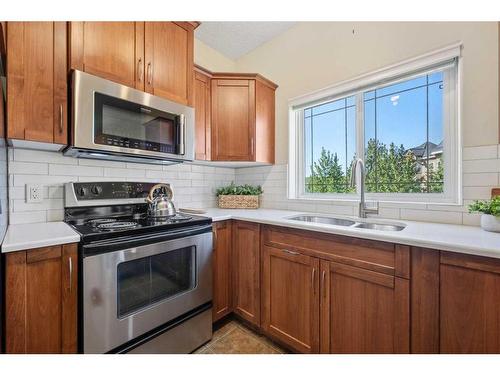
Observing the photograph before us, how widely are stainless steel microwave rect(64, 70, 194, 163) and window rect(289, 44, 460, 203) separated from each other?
3.68ft

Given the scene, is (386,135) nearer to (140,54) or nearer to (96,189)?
(140,54)

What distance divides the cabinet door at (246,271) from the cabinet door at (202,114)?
72cm

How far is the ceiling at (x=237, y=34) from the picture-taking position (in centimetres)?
220

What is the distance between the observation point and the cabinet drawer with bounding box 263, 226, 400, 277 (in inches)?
44.3

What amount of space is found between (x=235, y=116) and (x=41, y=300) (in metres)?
1.82

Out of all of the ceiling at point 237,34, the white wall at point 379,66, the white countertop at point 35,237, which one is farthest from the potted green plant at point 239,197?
the ceiling at point 237,34

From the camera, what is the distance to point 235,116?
2.19 m

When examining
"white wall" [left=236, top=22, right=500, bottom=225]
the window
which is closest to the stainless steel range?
"white wall" [left=236, top=22, right=500, bottom=225]

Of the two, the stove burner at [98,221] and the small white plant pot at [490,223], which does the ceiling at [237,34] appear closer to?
the stove burner at [98,221]

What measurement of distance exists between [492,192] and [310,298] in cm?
118

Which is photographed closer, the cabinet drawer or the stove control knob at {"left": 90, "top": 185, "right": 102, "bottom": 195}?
the cabinet drawer

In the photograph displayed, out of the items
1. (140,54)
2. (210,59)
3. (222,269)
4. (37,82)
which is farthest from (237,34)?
(222,269)

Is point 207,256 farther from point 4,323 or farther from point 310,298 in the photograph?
point 4,323

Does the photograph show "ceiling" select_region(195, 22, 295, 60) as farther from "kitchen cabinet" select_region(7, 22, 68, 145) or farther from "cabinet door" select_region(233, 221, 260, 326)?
"cabinet door" select_region(233, 221, 260, 326)
